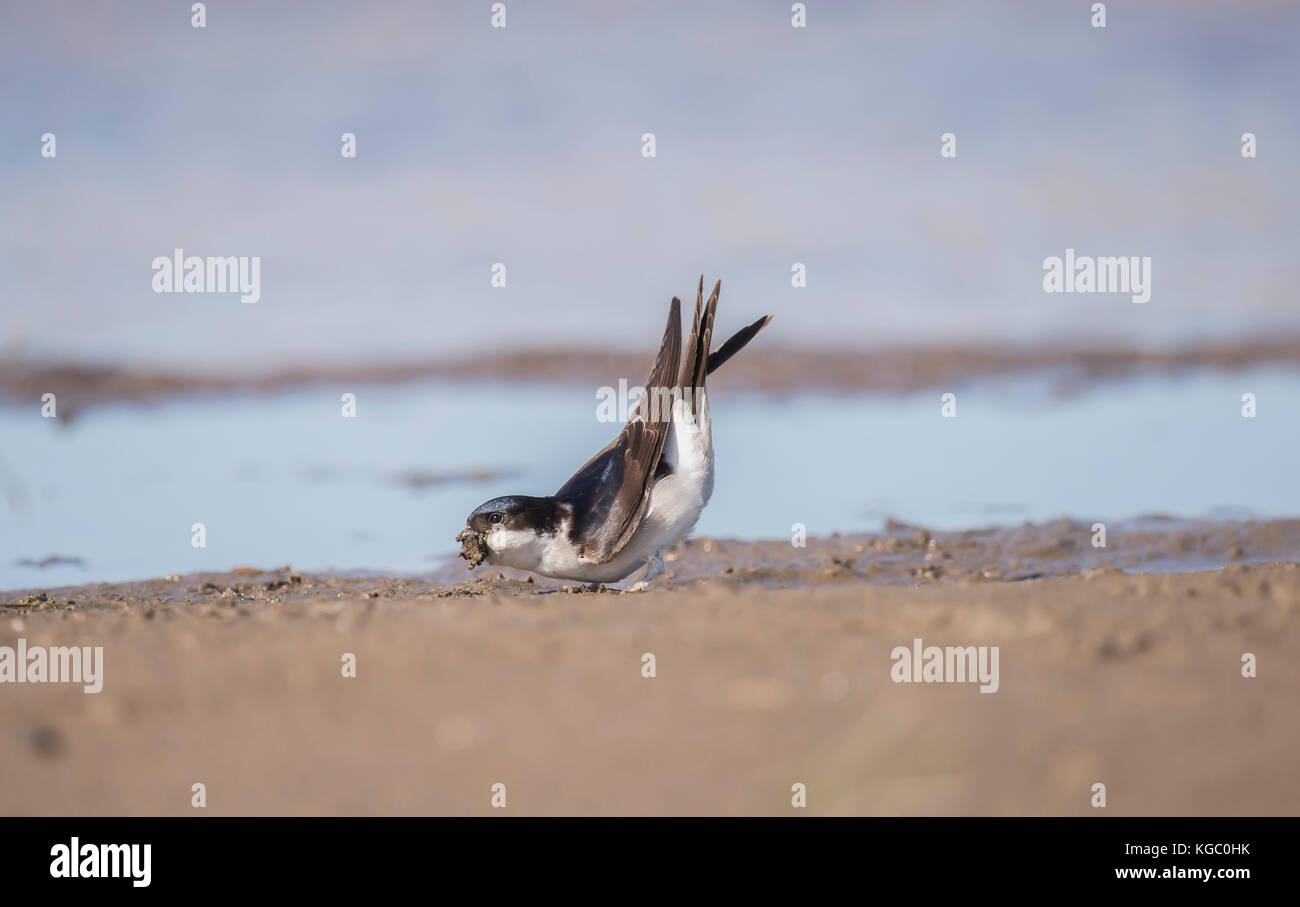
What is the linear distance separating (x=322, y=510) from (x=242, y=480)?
3.82ft

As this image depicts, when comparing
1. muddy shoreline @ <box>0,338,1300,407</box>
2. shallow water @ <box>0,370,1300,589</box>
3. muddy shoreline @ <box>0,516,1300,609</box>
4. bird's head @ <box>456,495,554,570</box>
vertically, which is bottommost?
muddy shoreline @ <box>0,516,1300,609</box>

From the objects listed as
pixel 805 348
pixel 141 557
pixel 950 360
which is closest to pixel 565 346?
pixel 805 348

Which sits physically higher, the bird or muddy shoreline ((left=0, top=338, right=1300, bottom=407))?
muddy shoreline ((left=0, top=338, right=1300, bottom=407))

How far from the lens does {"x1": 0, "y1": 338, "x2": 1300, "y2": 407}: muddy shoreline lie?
13.4 meters

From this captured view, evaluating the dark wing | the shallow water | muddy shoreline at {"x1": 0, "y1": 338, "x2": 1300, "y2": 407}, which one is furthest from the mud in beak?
muddy shoreline at {"x1": 0, "y1": 338, "x2": 1300, "y2": 407}

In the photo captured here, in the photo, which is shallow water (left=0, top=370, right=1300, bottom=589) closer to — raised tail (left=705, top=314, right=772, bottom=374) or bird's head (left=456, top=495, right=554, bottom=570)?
bird's head (left=456, top=495, right=554, bottom=570)

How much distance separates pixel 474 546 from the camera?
6.25 metres

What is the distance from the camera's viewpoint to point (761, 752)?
3045mm

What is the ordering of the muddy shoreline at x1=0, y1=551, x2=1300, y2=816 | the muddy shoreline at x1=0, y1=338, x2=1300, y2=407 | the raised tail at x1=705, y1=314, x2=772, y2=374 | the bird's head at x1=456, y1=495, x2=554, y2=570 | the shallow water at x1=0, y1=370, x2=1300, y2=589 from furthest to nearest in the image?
the muddy shoreline at x1=0, y1=338, x2=1300, y2=407, the shallow water at x1=0, y1=370, x2=1300, y2=589, the raised tail at x1=705, y1=314, x2=772, y2=374, the bird's head at x1=456, y1=495, x2=554, y2=570, the muddy shoreline at x1=0, y1=551, x2=1300, y2=816

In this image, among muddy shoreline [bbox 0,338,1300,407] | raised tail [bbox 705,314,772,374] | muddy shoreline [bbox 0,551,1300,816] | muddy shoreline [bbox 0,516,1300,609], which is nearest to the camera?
muddy shoreline [bbox 0,551,1300,816]

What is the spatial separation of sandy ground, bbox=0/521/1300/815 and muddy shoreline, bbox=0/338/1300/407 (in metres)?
9.19

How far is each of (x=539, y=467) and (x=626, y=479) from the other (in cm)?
342

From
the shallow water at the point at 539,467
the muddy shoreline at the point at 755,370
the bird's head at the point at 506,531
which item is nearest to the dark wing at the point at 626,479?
the bird's head at the point at 506,531
